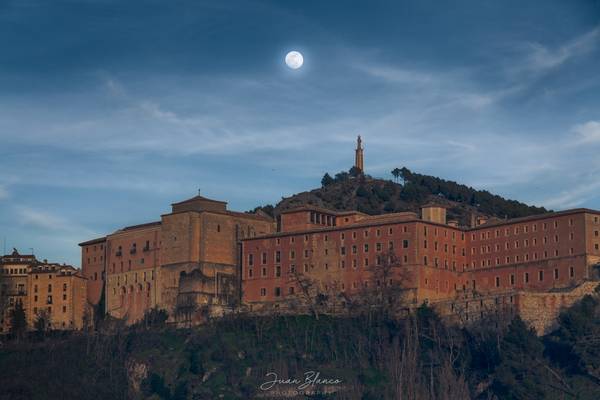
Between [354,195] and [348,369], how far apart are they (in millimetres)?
33055

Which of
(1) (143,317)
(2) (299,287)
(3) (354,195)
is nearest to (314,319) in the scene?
(2) (299,287)

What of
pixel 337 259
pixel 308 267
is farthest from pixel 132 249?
pixel 337 259

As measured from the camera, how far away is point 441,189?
13862cm

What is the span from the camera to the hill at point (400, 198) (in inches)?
5187

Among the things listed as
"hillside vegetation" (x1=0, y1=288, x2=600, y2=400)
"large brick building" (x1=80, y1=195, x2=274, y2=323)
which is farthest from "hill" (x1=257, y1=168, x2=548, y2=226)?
"hillside vegetation" (x1=0, y1=288, x2=600, y2=400)

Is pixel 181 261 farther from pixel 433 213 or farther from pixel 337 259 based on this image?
pixel 433 213

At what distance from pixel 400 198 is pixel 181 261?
26.1 metres

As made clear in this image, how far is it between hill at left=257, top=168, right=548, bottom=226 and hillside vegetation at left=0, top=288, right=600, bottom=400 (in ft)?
64.2

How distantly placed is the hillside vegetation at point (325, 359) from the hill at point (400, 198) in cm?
1958

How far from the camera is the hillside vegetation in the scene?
100000 millimetres

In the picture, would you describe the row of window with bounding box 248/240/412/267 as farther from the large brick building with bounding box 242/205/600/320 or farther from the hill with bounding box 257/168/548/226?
the hill with bounding box 257/168/548/226

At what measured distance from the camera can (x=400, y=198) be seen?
136 m
